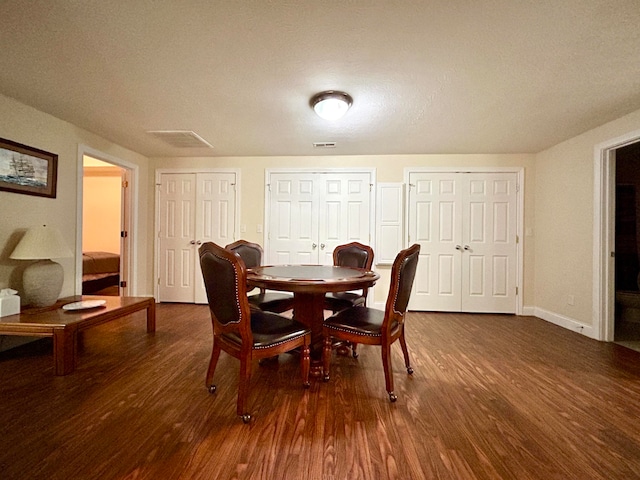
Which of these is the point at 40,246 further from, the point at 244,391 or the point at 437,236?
the point at 437,236

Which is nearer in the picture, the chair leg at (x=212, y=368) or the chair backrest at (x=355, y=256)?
the chair leg at (x=212, y=368)

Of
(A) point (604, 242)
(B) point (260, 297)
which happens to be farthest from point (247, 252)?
(A) point (604, 242)

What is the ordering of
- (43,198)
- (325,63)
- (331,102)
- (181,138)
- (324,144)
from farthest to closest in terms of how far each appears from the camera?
(324,144), (181,138), (43,198), (331,102), (325,63)

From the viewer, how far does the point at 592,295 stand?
293 cm

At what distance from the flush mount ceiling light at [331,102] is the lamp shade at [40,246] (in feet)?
8.37

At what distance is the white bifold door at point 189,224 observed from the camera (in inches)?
163

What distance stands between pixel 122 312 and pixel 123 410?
46.4 inches

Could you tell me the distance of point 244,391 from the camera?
149 cm

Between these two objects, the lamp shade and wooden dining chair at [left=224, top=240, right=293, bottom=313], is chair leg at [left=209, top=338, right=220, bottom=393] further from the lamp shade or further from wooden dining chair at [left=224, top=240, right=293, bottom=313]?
the lamp shade

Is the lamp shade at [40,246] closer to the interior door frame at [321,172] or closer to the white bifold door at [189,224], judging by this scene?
the white bifold door at [189,224]

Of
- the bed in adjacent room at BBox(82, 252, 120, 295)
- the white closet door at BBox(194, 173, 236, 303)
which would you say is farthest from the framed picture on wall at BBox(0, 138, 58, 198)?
the bed in adjacent room at BBox(82, 252, 120, 295)

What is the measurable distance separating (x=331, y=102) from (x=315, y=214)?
6.37 feet

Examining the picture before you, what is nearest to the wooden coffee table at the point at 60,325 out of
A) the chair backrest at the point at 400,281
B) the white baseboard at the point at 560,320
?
the chair backrest at the point at 400,281

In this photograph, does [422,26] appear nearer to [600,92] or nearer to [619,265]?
[600,92]
